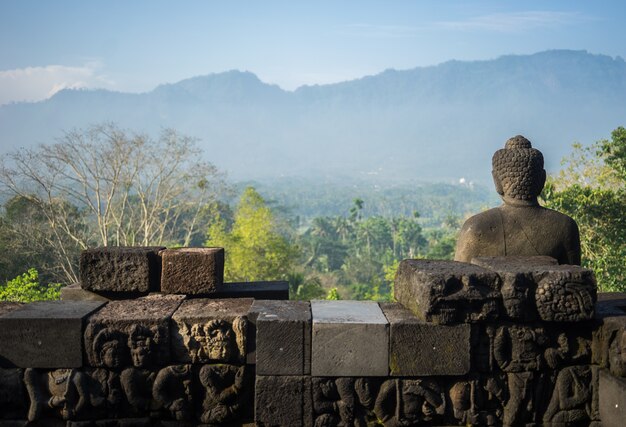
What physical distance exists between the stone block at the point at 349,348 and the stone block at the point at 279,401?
166 millimetres

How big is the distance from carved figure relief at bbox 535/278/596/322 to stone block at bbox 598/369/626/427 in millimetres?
414

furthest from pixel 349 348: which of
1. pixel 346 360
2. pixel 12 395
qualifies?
pixel 12 395

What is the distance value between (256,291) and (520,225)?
2128 millimetres

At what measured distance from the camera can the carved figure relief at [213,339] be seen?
417 centimetres

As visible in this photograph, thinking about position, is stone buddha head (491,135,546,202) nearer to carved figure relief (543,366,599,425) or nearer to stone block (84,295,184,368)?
carved figure relief (543,366,599,425)

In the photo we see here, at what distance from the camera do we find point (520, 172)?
4902 mm

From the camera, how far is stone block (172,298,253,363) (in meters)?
4.17

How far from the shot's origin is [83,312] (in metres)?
4.27

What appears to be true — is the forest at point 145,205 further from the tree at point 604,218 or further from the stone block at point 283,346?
the stone block at point 283,346

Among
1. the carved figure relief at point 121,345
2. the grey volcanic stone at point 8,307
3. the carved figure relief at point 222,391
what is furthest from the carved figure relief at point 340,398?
the grey volcanic stone at point 8,307

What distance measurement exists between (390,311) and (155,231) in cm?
2893

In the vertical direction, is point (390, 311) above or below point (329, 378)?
above

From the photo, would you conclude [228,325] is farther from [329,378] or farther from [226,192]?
[226,192]

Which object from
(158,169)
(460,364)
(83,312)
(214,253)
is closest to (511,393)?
(460,364)
